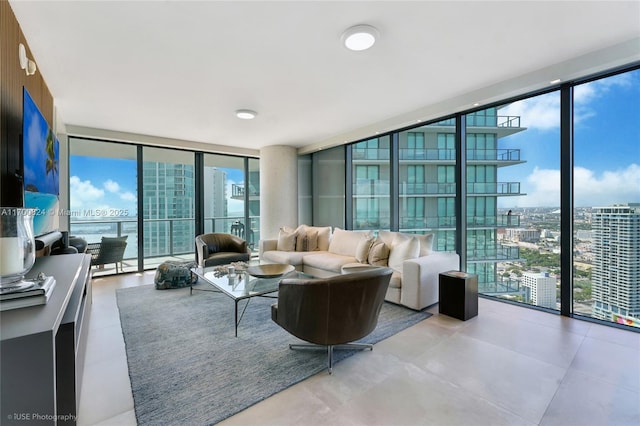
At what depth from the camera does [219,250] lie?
502cm

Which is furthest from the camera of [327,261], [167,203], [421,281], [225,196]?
[225,196]

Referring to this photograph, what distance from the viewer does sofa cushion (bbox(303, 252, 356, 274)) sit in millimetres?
4100

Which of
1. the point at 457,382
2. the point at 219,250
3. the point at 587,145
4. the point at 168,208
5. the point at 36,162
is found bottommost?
the point at 457,382

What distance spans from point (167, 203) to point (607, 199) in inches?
262

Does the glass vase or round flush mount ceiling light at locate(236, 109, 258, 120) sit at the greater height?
round flush mount ceiling light at locate(236, 109, 258, 120)

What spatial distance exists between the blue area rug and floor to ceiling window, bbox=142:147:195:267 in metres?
2.40

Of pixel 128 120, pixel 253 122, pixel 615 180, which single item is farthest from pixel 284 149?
pixel 615 180

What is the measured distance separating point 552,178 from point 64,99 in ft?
19.5

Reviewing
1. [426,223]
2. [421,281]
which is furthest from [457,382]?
[426,223]

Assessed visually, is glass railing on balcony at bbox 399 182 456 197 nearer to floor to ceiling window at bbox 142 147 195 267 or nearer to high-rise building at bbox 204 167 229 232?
high-rise building at bbox 204 167 229 232

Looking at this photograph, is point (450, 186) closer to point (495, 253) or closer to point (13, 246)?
point (495, 253)

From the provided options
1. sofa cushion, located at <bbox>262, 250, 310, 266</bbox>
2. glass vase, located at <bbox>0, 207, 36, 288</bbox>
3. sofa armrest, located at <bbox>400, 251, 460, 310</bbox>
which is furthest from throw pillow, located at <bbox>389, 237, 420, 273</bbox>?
glass vase, located at <bbox>0, 207, 36, 288</bbox>

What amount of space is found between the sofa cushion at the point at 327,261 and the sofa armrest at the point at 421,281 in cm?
101

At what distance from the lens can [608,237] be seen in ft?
9.28
